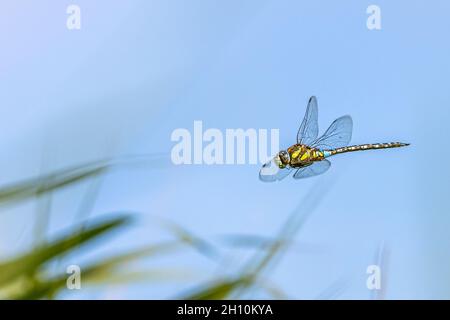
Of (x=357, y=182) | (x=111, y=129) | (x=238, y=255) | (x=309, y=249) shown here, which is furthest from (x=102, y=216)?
(x=357, y=182)

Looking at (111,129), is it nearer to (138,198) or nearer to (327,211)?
(138,198)

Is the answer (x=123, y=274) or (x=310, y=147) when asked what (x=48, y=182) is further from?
(x=310, y=147)

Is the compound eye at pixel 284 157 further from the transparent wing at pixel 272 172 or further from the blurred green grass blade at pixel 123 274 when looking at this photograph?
the blurred green grass blade at pixel 123 274

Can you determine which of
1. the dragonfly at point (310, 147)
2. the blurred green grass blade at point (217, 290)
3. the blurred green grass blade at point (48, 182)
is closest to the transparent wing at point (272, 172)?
the dragonfly at point (310, 147)

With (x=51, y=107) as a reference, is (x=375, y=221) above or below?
below

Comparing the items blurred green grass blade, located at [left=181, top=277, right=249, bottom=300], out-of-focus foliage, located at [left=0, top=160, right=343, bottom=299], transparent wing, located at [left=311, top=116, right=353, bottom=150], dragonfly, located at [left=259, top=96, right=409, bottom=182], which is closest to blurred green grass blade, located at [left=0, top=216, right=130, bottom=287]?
out-of-focus foliage, located at [left=0, top=160, right=343, bottom=299]

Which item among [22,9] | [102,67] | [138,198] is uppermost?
[22,9]
